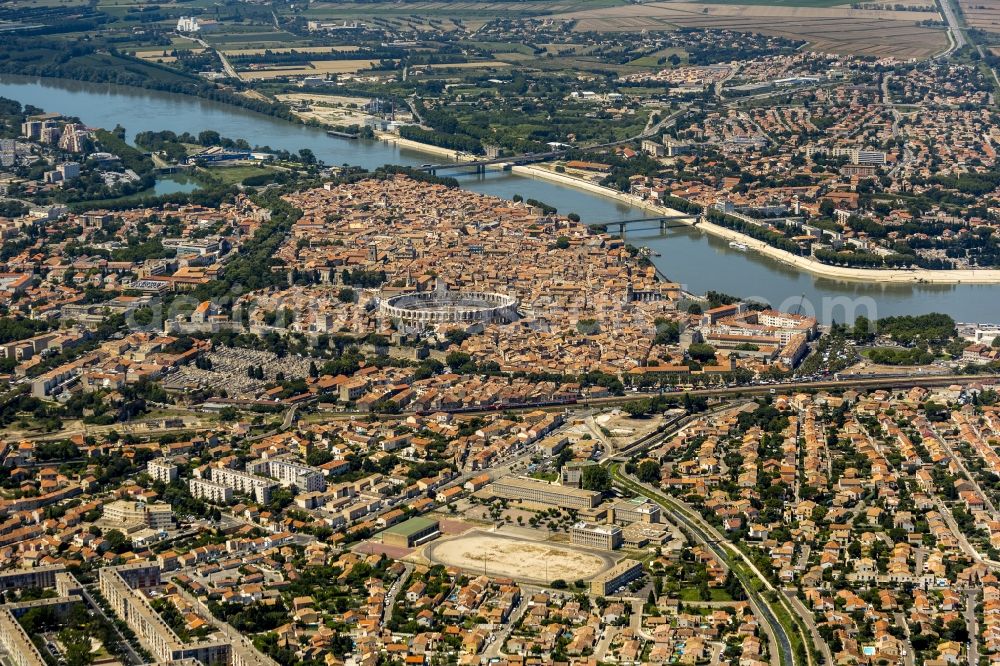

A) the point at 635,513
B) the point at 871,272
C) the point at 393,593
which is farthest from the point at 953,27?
the point at 393,593

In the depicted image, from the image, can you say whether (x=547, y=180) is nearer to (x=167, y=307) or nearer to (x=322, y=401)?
(x=167, y=307)

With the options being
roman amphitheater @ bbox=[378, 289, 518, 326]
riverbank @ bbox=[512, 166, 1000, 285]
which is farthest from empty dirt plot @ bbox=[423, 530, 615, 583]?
riverbank @ bbox=[512, 166, 1000, 285]

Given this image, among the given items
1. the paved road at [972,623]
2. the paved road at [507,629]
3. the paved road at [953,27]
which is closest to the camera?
the paved road at [972,623]

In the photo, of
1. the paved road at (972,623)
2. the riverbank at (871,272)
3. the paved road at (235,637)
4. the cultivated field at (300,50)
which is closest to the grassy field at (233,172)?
the riverbank at (871,272)

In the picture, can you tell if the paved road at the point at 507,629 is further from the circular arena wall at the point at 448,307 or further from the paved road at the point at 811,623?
the circular arena wall at the point at 448,307

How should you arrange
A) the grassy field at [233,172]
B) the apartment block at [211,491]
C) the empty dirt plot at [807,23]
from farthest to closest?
1. the empty dirt plot at [807,23]
2. the grassy field at [233,172]
3. the apartment block at [211,491]

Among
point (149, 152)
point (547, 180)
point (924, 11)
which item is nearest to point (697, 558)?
point (547, 180)
